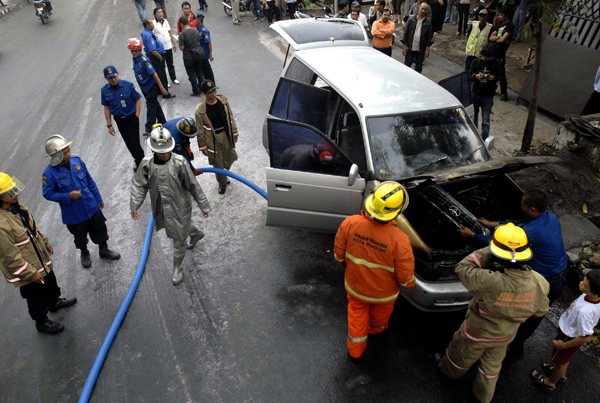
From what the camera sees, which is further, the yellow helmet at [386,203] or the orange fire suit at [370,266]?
the orange fire suit at [370,266]

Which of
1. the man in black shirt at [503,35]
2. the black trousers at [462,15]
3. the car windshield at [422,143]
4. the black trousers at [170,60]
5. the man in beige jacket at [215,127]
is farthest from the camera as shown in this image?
the black trousers at [462,15]

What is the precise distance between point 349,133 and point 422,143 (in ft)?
3.47

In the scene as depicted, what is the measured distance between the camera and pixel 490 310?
8.99ft

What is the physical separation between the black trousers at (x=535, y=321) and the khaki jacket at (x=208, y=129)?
4.28m

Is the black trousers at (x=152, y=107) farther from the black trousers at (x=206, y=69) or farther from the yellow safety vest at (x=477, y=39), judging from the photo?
the yellow safety vest at (x=477, y=39)

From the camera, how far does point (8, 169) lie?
21.8 feet

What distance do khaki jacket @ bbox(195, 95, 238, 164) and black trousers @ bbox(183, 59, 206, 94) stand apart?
4.04 meters

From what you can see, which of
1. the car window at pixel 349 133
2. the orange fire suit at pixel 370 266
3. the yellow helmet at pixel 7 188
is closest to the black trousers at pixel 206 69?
the car window at pixel 349 133

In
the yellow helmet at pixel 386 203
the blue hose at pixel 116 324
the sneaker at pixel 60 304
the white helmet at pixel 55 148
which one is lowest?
the sneaker at pixel 60 304

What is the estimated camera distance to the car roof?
444cm

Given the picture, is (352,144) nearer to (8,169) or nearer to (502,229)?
(502,229)

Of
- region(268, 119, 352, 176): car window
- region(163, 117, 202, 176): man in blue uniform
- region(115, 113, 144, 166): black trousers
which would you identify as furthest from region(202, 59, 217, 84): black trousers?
region(268, 119, 352, 176): car window

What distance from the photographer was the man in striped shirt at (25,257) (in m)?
3.26

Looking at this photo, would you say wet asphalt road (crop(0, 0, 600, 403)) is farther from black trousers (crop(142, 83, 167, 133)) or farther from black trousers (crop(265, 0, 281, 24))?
black trousers (crop(265, 0, 281, 24))
